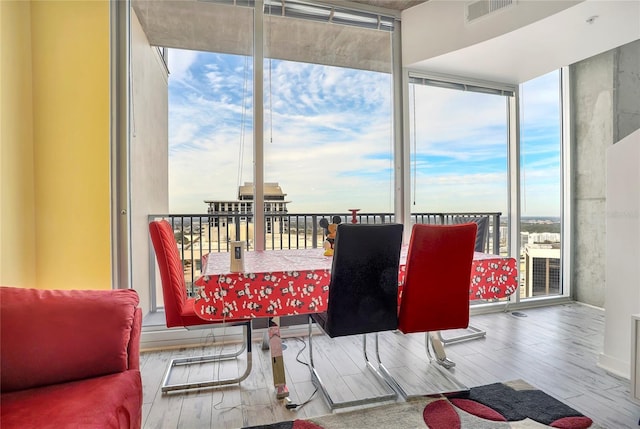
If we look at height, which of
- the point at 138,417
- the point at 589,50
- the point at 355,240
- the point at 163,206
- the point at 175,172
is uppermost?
the point at 589,50

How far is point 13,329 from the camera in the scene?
1.26 meters

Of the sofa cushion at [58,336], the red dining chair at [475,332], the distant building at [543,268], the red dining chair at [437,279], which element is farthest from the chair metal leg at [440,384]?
the distant building at [543,268]

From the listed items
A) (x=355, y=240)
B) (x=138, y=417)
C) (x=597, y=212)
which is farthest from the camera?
(x=597, y=212)

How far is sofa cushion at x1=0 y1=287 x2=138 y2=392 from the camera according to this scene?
125 centimetres

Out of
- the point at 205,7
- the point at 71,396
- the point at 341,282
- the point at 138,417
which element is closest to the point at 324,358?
the point at 341,282

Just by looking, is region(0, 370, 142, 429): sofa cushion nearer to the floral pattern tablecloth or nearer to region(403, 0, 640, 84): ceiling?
the floral pattern tablecloth

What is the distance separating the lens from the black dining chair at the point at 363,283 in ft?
6.15

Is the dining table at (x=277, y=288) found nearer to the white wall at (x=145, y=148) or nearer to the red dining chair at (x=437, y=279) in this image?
the red dining chair at (x=437, y=279)

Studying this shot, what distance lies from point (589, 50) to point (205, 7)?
3562 mm

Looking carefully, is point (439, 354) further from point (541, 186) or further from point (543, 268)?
point (541, 186)

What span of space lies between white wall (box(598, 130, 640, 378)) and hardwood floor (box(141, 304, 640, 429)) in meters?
0.20

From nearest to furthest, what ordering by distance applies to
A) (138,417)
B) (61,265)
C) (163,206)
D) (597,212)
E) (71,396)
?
(71,396) → (138,417) → (61,265) → (163,206) → (597,212)

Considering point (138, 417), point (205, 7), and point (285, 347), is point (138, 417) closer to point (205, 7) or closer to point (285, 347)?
point (285, 347)

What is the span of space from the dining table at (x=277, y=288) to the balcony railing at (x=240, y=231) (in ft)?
3.60
